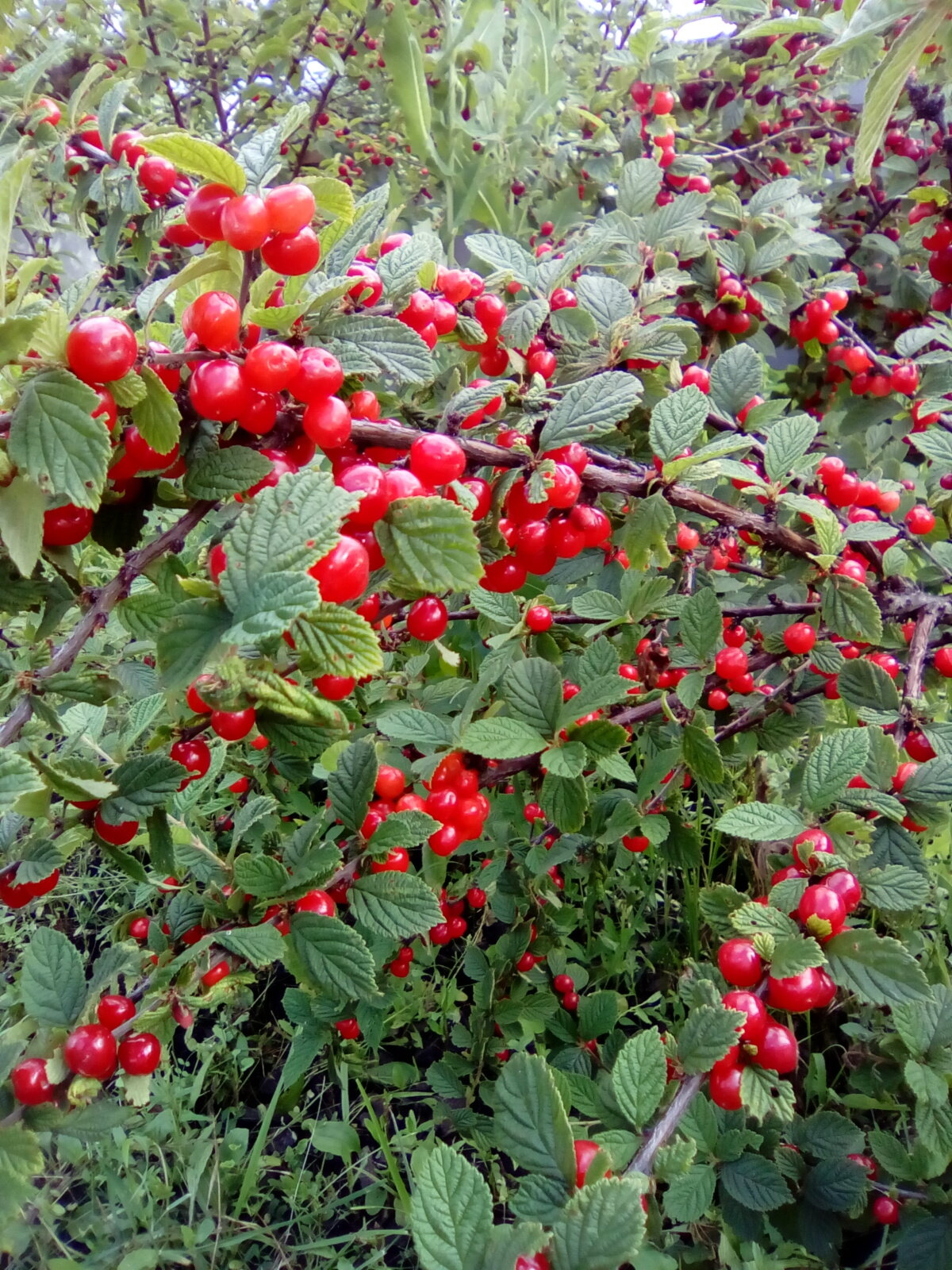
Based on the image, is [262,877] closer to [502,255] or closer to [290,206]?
[290,206]

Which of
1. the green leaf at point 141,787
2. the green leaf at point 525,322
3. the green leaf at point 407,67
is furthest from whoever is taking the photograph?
the green leaf at point 407,67

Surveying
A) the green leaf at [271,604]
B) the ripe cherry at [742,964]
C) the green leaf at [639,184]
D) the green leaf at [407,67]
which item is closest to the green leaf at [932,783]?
the ripe cherry at [742,964]

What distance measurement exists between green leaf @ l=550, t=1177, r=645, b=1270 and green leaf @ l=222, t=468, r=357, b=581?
393mm

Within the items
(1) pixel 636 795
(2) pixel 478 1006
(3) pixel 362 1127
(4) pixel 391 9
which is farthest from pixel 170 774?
(4) pixel 391 9

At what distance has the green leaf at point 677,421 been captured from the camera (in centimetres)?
77

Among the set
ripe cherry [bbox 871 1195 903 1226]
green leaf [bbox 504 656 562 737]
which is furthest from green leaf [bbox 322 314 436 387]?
ripe cherry [bbox 871 1195 903 1226]

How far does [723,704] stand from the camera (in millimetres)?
1085

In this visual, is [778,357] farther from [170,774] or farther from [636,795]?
[170,774]

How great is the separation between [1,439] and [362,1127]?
138 cm

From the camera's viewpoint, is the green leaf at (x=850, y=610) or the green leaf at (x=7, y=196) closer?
the green leaf at (x=7, y=196)

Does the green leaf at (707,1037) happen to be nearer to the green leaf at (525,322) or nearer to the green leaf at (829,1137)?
the green leaf at (829,1137)

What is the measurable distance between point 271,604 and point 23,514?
0.18 metres

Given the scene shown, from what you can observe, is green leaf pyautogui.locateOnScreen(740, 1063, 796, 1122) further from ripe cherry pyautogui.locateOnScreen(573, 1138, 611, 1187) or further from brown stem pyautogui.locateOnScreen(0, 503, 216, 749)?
brown stem pyautogui.locateOnScreen(0, 503, 216, 749)

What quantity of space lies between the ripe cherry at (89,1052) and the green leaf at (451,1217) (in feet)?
1.17
